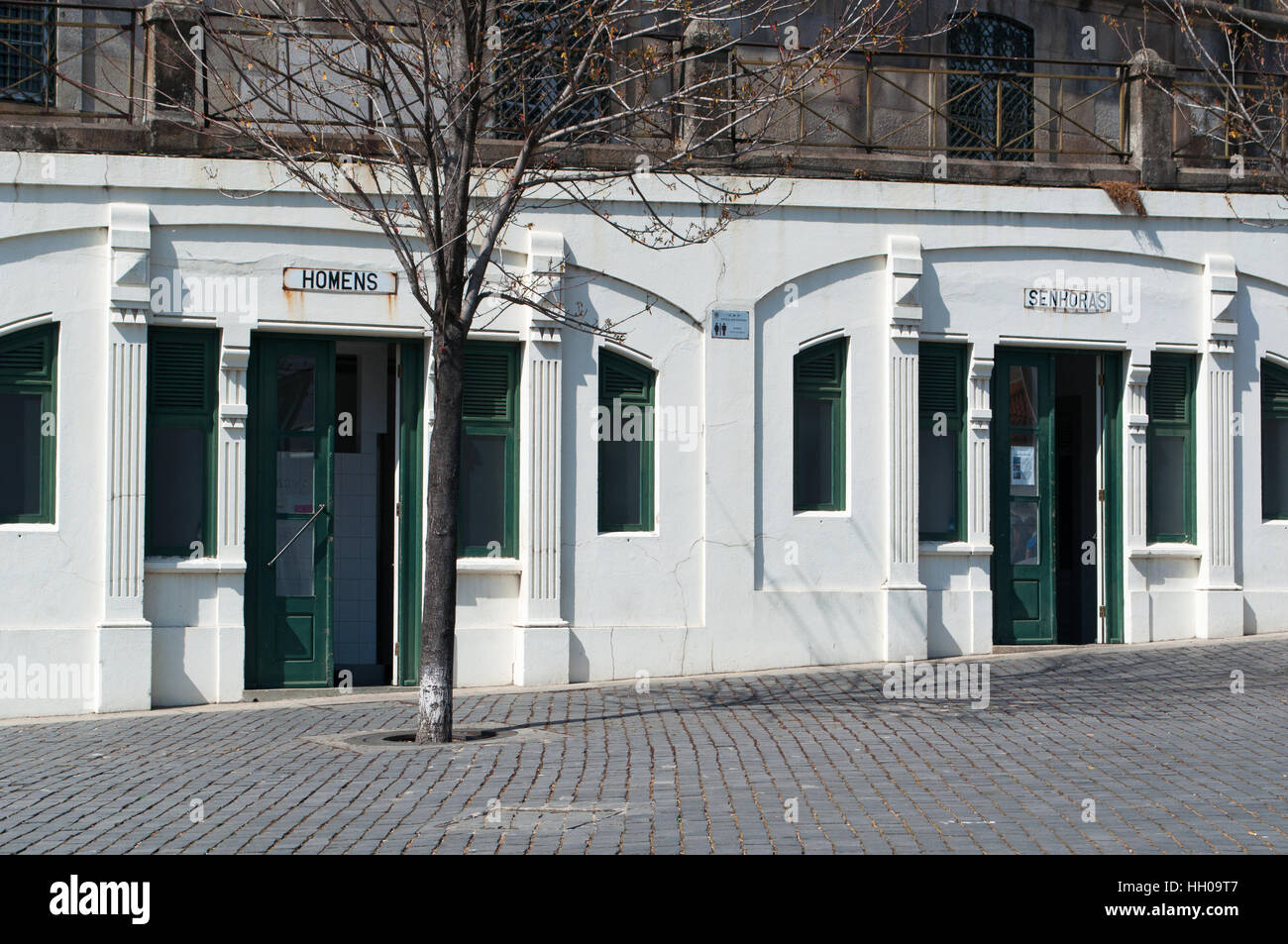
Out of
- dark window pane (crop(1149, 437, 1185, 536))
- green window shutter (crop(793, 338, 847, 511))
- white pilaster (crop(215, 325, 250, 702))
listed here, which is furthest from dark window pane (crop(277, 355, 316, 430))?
dark window pane (crop(1149, 437, 1185, 536))

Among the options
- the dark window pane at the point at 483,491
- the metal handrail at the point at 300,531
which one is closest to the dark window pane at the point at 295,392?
the metal handrail at the point at 300,531

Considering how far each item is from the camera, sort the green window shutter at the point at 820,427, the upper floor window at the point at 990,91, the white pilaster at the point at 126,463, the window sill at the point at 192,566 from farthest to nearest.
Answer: the upper floor window at the point at 990,91, the green window shutter at the point at 820,427, the window sill at the point at 192,566, the white pilaster at the point at 126,463

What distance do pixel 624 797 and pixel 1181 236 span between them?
10640 mm

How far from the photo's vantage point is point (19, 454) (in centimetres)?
1388

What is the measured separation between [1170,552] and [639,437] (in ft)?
19.2

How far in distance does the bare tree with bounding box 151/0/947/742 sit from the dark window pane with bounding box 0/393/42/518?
9.84 ft

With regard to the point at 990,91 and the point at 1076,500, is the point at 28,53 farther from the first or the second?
the point at 1076,500

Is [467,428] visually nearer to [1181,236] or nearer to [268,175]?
[268,175]

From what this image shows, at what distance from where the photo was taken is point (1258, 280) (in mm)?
17094

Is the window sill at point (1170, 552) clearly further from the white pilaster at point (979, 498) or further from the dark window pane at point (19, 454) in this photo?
the dark window pane at point (19, 454)

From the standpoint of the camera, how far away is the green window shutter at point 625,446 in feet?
50.3

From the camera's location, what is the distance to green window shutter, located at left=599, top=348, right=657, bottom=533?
1534 centimetres

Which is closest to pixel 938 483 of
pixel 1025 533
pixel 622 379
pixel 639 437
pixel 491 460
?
pixel 1025 533

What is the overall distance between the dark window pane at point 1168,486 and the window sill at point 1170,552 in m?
0.21
